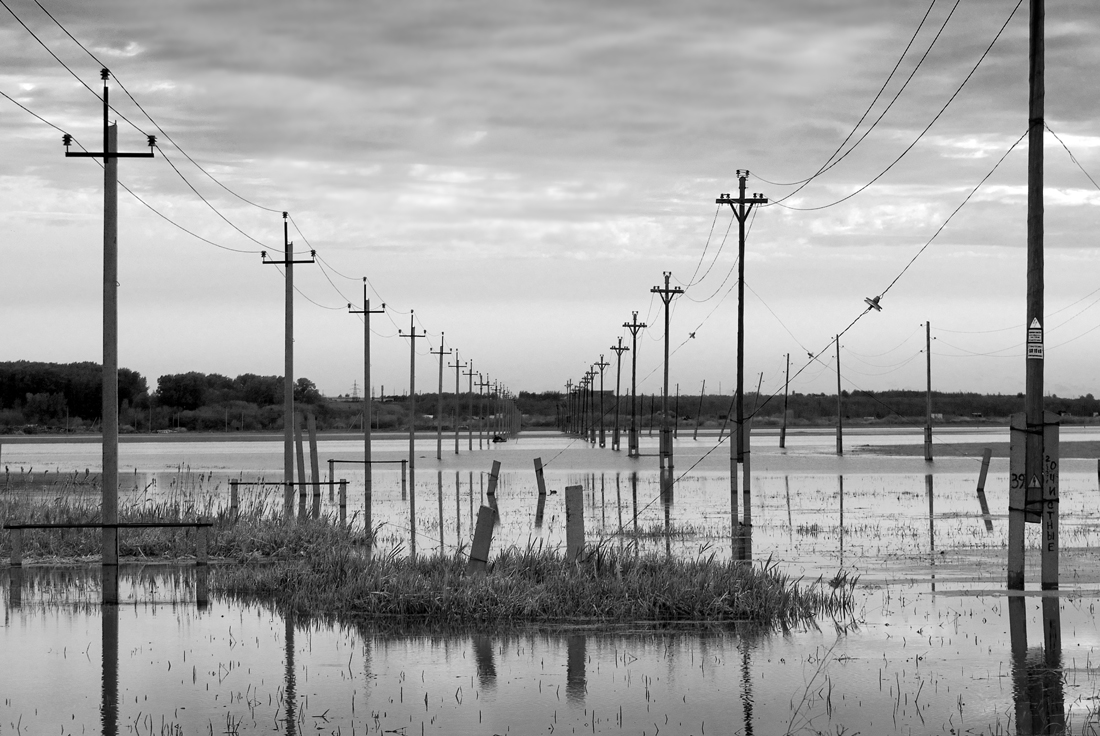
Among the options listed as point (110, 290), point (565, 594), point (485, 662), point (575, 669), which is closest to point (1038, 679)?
point (575, 669)

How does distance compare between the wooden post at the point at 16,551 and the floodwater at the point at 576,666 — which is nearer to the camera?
the floodwater at the point at 576,666

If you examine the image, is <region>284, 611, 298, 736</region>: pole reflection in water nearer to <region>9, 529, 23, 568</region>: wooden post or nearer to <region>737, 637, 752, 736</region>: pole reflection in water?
<region>737, 637, 752, 736</region>: pole reflection in water

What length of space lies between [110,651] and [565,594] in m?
5.25

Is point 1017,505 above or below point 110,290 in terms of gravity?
below

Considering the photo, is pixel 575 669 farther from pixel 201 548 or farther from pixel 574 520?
pixel 201 548

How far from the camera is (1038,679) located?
423 inches

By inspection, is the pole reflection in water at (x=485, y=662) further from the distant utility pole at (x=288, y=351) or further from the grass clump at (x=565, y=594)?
the distant utility pole at (x=288, y=351)

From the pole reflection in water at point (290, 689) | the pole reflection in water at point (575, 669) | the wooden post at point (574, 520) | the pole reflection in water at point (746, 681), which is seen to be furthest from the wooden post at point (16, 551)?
the pole reflection in water at point (746, 681)

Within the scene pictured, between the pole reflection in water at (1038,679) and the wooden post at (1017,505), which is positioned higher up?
the wooden post at (1017,505)

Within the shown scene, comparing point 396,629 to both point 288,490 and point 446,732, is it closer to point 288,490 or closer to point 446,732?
point 446,732

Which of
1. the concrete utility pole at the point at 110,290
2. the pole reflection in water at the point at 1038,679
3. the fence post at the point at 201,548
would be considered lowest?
the pole reflection in water at the point at 1038,679

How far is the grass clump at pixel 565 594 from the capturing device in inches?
555

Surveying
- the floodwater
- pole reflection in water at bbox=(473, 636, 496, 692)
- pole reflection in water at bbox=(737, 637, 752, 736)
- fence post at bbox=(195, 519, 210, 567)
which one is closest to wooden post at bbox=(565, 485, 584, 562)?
the floodwater

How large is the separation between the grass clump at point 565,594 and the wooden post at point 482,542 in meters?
0.18
